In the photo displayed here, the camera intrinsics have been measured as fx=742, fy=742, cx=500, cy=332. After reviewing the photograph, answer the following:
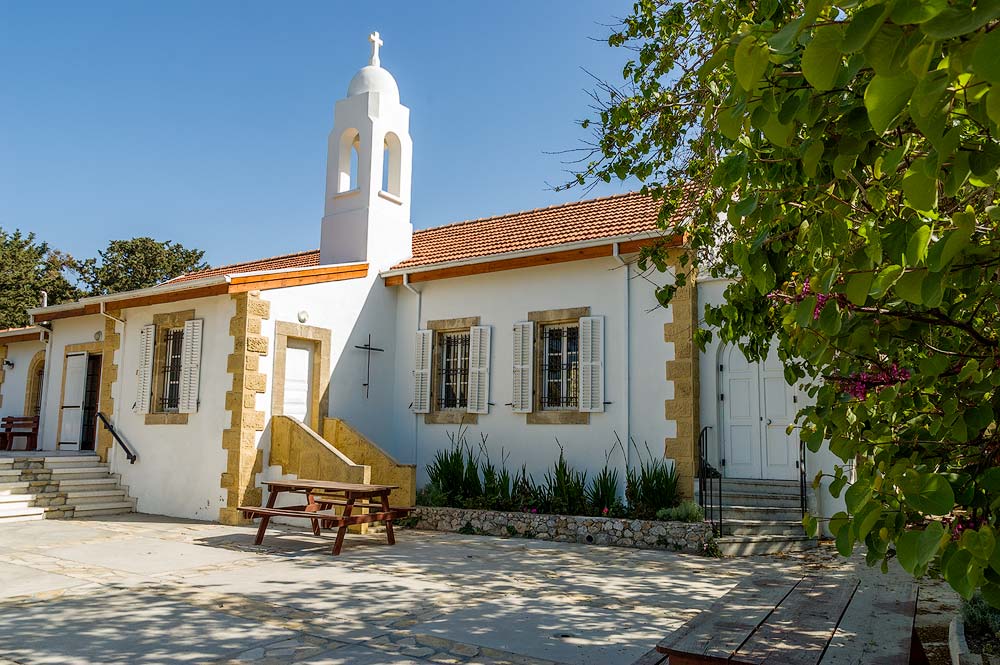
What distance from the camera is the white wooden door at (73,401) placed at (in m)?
13.9

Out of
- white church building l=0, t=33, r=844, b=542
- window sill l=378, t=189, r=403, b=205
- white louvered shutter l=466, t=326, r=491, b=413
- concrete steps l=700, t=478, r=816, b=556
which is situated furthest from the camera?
window sill l=378, t=189, r=403, b=205

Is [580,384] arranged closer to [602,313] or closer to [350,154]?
[602,313]

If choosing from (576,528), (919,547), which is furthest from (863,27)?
(576,528)

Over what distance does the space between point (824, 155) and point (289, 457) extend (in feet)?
32.5

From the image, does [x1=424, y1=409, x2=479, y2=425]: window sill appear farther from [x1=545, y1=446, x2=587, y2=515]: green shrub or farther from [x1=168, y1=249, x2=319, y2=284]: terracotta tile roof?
[x1=168, y1=249, x2=319, y2=284]: terracotta tile roof

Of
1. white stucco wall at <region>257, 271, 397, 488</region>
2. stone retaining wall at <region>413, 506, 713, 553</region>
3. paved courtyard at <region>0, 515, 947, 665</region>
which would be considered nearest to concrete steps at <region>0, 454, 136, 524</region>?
paved courtyard at <region>0, 515, 947, 665</region>

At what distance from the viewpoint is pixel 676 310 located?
1013cm

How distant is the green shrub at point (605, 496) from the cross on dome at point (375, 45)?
27.8 ft

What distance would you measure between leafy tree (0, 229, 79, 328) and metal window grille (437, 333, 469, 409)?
18.8 metres

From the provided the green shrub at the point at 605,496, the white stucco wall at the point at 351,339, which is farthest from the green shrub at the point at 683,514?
the white stucco wall at the point at 351,339

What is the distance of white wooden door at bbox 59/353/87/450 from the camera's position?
13938 millimetres

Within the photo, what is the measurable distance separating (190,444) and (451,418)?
3918 mm

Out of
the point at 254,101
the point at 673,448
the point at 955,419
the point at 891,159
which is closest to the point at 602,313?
the point at 673,448

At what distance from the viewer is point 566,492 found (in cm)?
998
